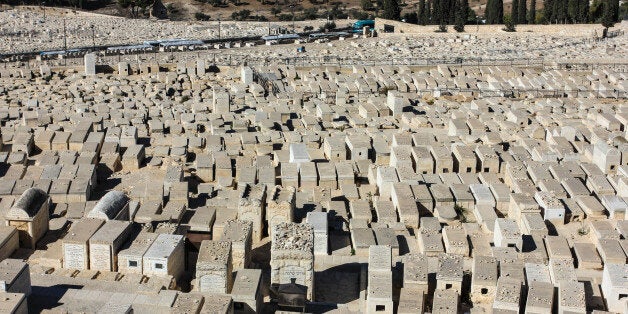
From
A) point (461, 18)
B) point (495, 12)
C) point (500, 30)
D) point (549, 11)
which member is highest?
point (549, 11)

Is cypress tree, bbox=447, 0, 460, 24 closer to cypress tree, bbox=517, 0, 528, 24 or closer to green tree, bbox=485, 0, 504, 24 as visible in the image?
green tree, bbox=485, 0, 504, 24

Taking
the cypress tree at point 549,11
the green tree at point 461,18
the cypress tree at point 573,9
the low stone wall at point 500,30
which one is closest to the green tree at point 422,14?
the low stone wall at point 500,30

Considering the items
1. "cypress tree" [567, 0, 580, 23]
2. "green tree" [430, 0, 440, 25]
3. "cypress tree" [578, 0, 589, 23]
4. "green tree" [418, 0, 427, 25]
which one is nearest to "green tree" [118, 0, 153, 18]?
"green tree" [418, 0, 427, 25]

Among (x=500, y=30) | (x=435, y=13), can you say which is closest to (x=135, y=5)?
(x=435, y=13)

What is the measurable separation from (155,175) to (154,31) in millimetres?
29413

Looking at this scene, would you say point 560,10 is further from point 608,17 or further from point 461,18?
point 461,18

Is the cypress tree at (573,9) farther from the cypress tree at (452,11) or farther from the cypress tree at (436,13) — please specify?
the cypress tree at (436,13)

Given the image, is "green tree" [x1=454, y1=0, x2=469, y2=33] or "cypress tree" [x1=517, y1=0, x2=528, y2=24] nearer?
"green tree" [x1=454, y1=0, x2=469, y2=33]

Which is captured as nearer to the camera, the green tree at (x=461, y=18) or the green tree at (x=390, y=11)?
the green tree at (x=461, y=18)

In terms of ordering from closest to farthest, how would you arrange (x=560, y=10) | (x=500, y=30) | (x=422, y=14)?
1. (x=500, y=30)
2. (x=560, y=10)
3. (x=422, y=14)

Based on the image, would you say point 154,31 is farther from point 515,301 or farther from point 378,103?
point 515,301

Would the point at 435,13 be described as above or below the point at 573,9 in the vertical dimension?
below

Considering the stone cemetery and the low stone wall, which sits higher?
the low stone wall

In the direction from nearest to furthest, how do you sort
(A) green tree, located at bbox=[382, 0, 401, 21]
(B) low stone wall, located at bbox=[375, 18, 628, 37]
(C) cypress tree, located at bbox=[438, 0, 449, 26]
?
(B) low stone wall, located at bbox=[375, 18, 628, 37], (C) cypress tree, located at bbox=[438, 0, 449, 26], (A) green tree, located at bbox=[382, 0, 401, 21]
